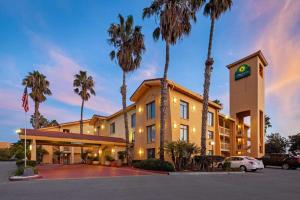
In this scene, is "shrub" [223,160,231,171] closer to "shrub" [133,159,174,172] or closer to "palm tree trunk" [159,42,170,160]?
"shrub" [133,159,174,172]

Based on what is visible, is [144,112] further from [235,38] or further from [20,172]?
[20,172]

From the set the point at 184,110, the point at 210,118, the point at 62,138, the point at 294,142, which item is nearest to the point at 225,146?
the point at 210,118

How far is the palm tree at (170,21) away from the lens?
26.1 m

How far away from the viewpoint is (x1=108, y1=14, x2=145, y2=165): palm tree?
3275 centimetres

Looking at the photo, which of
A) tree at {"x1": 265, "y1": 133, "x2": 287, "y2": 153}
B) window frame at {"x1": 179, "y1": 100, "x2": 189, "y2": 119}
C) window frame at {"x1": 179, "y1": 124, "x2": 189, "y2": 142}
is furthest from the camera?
tree at {"x1": 265, "y1": 133, "x2": 287, "y2": 153}

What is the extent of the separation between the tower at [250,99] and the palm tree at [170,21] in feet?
61.5

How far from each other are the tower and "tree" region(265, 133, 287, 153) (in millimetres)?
15316

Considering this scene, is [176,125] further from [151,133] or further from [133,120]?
[133,120]

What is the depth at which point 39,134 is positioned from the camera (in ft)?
95.9

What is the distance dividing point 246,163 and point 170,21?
47.5 feet

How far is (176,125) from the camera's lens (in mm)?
30531

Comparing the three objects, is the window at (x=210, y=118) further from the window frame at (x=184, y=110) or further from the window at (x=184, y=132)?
the window at (x=184, y=132)

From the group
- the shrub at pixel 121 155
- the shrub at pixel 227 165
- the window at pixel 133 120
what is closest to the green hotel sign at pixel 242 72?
the window at pixel 133 120

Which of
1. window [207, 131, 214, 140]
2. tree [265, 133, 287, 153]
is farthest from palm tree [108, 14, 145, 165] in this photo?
tree [265, 133, 287, 153]
